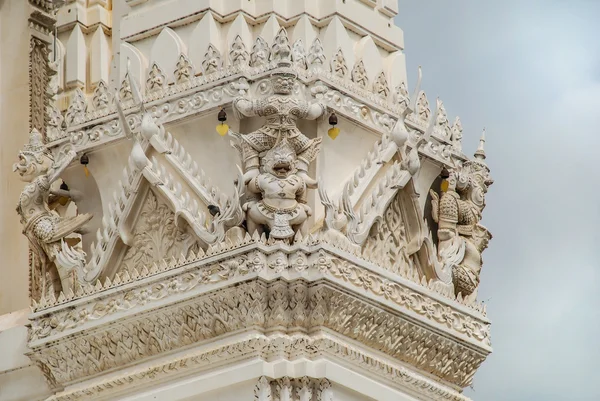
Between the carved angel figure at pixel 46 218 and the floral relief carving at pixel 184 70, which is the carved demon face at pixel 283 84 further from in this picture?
the carved angel figure at pixel 46 218

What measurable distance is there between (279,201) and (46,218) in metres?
2.73

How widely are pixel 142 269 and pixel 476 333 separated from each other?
322 cm

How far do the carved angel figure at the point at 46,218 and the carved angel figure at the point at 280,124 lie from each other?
2060 millimetres

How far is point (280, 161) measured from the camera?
2205 cm

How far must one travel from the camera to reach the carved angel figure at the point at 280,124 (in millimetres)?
22203

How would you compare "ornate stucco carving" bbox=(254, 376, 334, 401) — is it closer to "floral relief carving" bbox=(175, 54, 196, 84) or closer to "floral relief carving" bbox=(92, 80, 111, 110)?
"floral relief carving" bbox=(175, 54, 196, 84)

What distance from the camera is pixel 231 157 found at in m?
22.6

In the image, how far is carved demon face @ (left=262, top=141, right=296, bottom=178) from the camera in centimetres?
2206

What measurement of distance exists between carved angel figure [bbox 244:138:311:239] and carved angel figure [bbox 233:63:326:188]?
4.8 inches

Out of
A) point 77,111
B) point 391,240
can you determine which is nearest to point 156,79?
point 77,111

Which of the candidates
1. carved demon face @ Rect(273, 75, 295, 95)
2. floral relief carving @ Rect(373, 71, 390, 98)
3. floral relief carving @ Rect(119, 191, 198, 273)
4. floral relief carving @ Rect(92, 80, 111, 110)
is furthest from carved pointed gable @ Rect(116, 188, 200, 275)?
floral relief carving @ Rect(373, 71, 390, 98)

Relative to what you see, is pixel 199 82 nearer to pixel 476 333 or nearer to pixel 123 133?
pixel 123 133

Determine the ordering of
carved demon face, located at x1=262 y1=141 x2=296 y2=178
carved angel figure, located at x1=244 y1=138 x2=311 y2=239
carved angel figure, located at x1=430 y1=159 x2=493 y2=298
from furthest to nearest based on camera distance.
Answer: carved angel figure, located at x1=430 y1=159 x2=493 y2=298 → carved demon face, located at x1=262 y1=141 x2=296 y2=178 → carved angel figure, located at x1=244 y1=138 x2=311 y2=239

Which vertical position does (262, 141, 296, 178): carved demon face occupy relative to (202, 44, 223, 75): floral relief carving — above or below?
below
